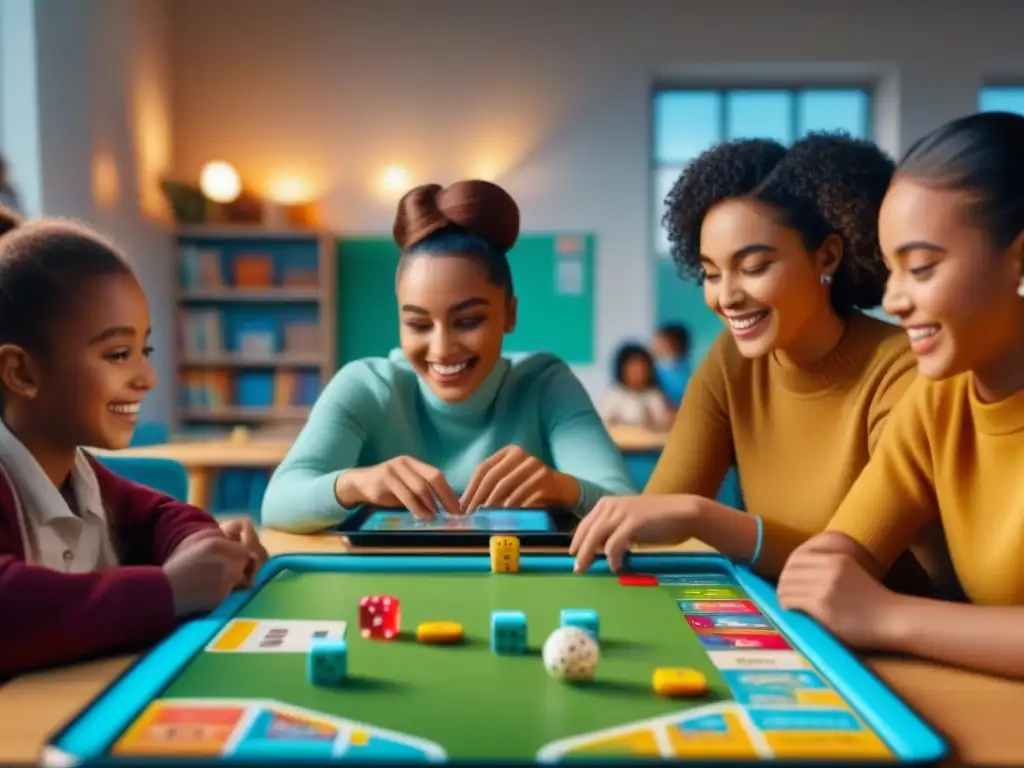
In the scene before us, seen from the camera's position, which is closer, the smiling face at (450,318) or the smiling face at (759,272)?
the smiling face at (759,272)

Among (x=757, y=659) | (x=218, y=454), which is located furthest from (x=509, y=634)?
(x=218, y=454)

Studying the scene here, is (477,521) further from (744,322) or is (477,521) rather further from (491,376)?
(744,322)

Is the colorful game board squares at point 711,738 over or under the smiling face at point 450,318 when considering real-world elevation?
under

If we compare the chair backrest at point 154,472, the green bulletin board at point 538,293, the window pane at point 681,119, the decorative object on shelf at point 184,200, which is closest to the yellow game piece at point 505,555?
the chair backrest at point 154,472

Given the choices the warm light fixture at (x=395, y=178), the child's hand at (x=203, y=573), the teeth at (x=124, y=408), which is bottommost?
the child's hand at (x=203, y=573)

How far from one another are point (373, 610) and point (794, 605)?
0.35m

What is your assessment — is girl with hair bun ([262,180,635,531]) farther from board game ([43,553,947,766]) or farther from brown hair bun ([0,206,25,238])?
brown hair bun ([0,206,25,238])

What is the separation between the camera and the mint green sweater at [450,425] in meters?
1.23

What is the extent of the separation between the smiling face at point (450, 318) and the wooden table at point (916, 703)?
0.54 m

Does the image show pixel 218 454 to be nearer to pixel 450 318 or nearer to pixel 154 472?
pixel 154 472

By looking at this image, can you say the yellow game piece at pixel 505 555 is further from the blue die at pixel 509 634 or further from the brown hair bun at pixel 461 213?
the brown hair bun at pixel 461 213

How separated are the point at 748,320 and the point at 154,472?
1048 millimetres

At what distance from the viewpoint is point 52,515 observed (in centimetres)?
79

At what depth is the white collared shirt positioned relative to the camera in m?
0.77
